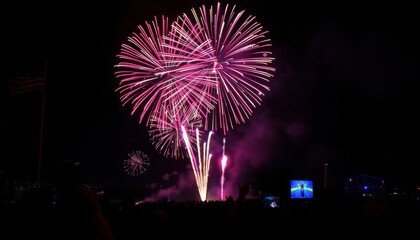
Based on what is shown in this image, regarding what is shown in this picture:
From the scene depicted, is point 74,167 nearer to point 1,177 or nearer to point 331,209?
point 1,177

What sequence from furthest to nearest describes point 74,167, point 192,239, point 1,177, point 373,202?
point 192,239
point 1,177
point 373,202
point 74,167

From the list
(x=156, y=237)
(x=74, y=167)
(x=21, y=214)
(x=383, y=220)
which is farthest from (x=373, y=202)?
(x=21, y=214)

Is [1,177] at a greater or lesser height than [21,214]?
Answer: greater

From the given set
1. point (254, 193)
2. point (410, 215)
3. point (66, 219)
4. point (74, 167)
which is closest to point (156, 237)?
point (74, 167)

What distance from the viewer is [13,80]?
1712cm

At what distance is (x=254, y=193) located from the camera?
60.2 metres

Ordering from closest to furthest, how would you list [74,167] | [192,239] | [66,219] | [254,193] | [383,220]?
1. [66,219]
2. [74,167]
3. [383,220]
4. [192,239]
5. [254,193]

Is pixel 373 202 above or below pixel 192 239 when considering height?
above

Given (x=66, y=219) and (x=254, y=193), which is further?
(x=254, y=193)

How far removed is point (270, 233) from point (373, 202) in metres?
2.88

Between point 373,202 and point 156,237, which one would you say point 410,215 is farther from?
point 156,237

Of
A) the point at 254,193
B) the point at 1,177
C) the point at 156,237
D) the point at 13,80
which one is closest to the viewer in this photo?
the point at 156,237

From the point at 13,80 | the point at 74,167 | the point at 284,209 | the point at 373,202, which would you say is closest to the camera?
the point at 74,167

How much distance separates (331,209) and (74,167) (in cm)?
387
